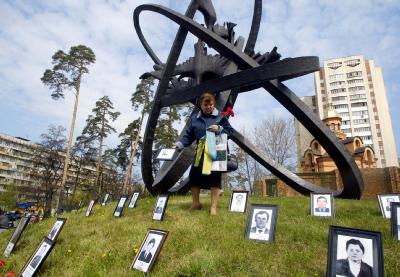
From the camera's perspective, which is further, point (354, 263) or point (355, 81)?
point (355, 81)

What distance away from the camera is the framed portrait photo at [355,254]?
234 centimetres

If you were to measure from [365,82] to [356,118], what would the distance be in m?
10.1

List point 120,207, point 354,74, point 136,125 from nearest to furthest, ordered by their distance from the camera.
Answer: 1. point 120,207
2. point 136,125
3. point 354,74

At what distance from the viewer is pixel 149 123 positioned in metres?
8.09

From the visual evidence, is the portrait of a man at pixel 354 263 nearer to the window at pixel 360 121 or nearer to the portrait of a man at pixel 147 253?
the portrait of a man at pixel 147 253

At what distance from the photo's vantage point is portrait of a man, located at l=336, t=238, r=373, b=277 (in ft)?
7.72

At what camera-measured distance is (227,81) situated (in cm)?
684

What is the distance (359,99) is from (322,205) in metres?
83.0

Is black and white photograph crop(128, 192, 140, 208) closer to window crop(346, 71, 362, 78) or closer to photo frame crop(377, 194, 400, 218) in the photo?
photo frame crop(377, 194, 400, 218)

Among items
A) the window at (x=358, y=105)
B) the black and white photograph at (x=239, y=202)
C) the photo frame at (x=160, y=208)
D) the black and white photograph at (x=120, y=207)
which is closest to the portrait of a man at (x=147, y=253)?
the photo frame at (x=160, y=208)

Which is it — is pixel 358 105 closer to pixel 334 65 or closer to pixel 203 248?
pixel 334 65

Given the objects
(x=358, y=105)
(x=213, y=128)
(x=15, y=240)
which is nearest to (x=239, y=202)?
(x=213, y=128)

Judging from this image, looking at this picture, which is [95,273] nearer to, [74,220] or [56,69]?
[74,220]

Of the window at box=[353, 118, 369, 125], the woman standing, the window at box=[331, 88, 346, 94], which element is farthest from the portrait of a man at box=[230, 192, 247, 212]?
the window at box=[331, 88, 346, 94]
